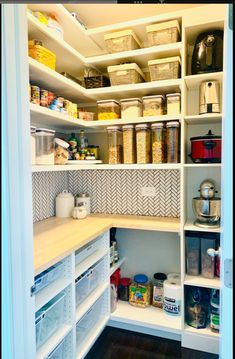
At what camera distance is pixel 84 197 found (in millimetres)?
2389

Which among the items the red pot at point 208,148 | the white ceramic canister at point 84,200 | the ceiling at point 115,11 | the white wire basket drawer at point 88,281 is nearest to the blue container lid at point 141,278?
the white wire basket drawer at point 88,281

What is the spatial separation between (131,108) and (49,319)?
1545 millimetres

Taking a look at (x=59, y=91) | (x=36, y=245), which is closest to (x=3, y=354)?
(x=36, y=245)

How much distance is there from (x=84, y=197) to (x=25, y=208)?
1.54m

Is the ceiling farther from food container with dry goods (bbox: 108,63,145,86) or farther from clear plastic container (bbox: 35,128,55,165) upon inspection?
clear plastic container (bbox: 35,128,55,165)

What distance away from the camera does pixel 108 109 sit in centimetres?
207

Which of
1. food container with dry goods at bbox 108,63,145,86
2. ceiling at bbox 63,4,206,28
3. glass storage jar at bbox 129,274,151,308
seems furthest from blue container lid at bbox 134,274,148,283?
ceiling at bbox 63,4,206,28

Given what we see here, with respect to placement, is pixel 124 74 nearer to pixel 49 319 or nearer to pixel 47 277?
pixel 47 277

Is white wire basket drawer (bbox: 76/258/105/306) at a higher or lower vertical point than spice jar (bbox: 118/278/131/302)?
higher

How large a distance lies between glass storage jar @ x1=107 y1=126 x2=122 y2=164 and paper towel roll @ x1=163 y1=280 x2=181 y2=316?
3.53 feet

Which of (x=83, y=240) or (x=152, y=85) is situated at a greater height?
(x=152, y=85)

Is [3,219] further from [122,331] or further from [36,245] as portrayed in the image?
[122,331]

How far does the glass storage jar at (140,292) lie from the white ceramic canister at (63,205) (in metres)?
0.84

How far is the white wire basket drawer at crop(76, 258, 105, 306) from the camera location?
171cm
